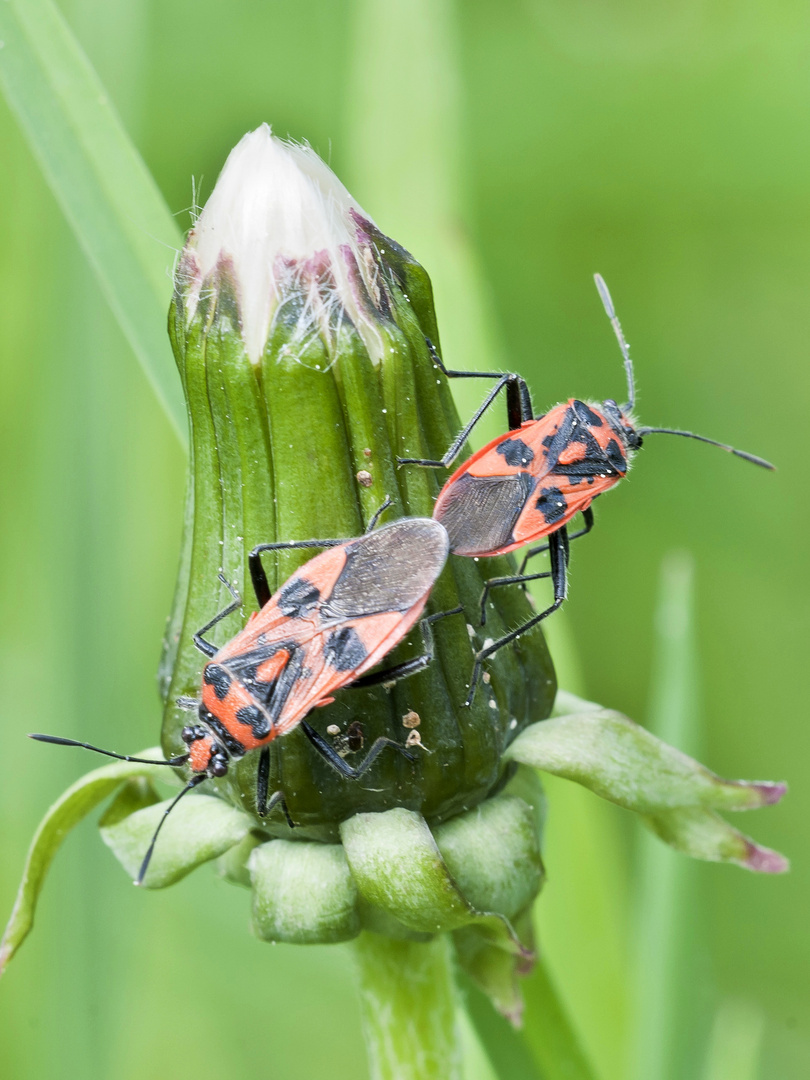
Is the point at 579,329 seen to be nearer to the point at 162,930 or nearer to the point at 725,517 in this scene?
the point at 725,517

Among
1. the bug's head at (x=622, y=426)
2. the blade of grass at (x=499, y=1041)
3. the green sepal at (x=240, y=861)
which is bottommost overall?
the blade of grass at (x=499, y=1041)

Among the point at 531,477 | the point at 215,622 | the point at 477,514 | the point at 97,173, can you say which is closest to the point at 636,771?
the point at 477,514

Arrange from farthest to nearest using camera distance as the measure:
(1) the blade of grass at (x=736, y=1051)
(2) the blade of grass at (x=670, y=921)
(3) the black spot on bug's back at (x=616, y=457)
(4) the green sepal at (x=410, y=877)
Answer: (3) the black spot on bug's back at (x=616, y=457), (1) the blade of grass at (x=736, y=1051), (2) the blade of grass at (x=670, y=921), (4) the green sepal at (x=410, y=877)

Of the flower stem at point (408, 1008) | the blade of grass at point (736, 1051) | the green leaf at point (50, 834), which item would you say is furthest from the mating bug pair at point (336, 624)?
the blade of grass at point (736, 1051)

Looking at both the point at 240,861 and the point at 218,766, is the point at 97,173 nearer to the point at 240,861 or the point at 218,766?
the point at 218,766

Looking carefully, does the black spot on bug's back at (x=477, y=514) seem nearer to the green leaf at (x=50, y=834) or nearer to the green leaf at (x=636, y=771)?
the green leaf at (x=636, y=771)

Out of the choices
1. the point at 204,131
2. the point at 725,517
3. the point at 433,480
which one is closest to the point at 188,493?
the point at 433,480

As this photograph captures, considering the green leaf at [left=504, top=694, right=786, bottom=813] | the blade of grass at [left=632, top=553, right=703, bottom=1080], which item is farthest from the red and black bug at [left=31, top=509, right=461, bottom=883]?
the blade of grass at [left=632, top=553, right=703, bottom=1080]
